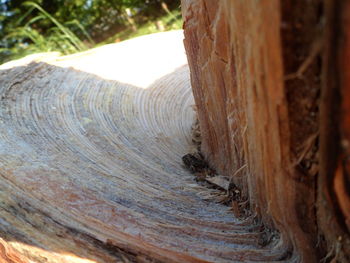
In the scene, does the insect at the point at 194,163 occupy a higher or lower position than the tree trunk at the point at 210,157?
lower

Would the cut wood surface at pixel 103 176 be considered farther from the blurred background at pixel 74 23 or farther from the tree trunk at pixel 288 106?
the blurred background at pixel 74 23

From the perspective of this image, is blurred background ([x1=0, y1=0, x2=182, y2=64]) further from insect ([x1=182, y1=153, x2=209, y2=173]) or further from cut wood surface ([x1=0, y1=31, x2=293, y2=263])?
insect ([x1=182, y1=153, x2=209, y2=173])

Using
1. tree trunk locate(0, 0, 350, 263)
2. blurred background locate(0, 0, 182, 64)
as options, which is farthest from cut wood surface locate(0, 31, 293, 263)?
blurred background locate(0, 0, 182, 64)

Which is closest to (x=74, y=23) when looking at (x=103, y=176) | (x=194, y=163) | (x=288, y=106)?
(x=194, y=163)

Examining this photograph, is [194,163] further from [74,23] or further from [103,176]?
[74,23]

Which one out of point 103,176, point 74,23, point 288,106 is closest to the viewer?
point 288,106

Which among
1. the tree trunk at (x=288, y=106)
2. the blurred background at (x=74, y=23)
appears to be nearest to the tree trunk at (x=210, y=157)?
the tree trunk at (x=288, y=106)
